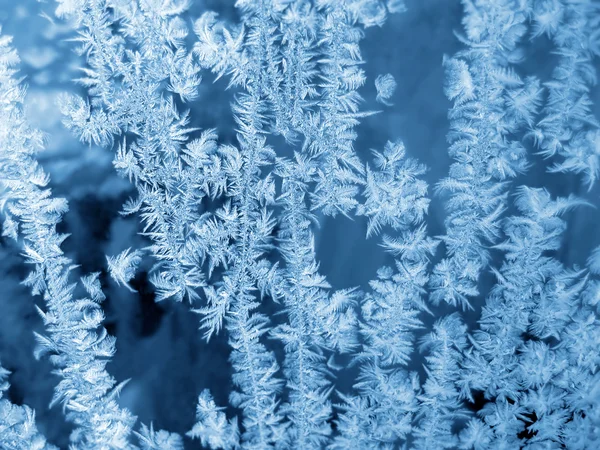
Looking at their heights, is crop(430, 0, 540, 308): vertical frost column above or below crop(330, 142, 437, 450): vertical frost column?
above

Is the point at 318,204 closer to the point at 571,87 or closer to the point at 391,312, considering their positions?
the point at 391,312

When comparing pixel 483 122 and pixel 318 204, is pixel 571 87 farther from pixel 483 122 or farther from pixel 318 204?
pixel 318 204

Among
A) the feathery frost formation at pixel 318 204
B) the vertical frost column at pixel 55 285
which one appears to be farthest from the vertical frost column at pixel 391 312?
the vertical frost column at pixel 55 285

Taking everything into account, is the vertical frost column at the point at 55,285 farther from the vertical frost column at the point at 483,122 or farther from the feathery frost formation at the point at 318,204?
the vertical frost column at the point at 483,122

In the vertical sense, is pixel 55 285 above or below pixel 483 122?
below

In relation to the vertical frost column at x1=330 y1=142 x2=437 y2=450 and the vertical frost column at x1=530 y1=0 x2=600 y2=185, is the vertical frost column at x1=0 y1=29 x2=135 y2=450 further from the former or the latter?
the vertical frost column at x1=530 y1=0 x2=600 y2=185

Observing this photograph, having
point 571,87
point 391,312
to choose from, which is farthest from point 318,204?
point 571,87

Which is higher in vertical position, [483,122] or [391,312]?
[483,122]

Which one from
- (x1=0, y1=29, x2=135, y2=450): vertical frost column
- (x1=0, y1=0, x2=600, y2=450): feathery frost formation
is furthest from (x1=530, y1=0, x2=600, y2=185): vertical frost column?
(x1=0, y1=29, x2=135, y2=450): vertical frost column

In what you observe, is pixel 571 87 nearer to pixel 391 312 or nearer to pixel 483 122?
pixel 483 122
